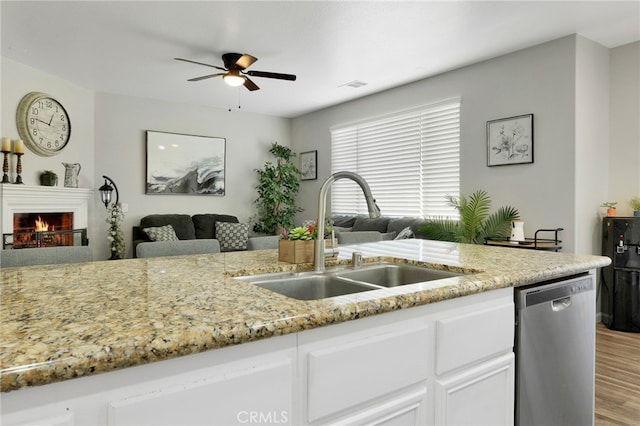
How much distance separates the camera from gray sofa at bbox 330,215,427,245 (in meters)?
3.95

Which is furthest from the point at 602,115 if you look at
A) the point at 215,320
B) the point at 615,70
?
the point at 215,320

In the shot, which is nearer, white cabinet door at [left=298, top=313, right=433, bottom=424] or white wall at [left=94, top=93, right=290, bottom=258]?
white cabinet door at [left=298, top=313, right=433, bottom=424]

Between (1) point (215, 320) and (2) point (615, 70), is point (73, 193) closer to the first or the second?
(1) point (215, 320)

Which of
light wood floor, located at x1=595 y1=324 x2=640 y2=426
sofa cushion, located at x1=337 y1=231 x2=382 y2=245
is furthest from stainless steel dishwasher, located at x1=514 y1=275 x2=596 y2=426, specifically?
sofa cushion, located at x1=337 y1=231 x2=382 y2=245

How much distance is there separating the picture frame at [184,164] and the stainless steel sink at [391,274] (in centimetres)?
505

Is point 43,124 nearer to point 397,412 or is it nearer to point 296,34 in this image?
point 296,34

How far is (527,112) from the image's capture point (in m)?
3.96

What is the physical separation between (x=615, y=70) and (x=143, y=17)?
4.43 meters

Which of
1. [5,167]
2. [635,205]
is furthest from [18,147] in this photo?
[635,205]

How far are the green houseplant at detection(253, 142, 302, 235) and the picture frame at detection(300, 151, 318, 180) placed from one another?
0.40 feet

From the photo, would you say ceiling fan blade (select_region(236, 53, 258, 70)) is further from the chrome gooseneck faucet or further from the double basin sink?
the double basin sink

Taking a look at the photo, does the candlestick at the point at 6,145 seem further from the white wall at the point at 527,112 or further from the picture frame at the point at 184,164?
the white wall at the point at 527,112

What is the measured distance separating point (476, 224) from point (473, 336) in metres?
3.17

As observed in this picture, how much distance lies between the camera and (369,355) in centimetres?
98
